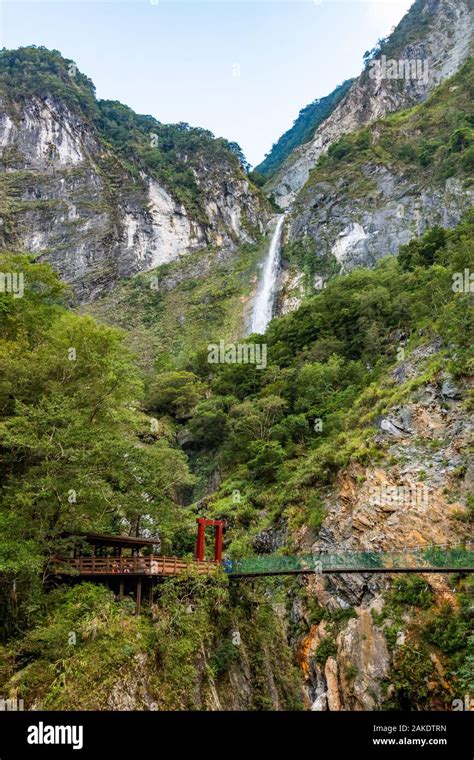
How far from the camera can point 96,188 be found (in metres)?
71.9

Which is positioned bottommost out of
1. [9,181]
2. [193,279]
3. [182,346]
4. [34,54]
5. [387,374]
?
[387,374]

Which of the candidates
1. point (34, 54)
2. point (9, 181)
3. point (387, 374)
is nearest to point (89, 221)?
point (9, 181)

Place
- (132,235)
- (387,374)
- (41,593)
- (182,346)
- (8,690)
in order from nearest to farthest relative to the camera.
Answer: (8,690)
(41,593)
(387,374)
(182,346)
(132,235)

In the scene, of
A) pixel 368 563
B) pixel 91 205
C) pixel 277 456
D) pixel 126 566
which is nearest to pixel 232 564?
pixel 126 566

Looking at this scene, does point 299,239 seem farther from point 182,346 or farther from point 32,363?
point 32,363

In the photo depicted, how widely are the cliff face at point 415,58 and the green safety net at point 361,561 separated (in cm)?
7281

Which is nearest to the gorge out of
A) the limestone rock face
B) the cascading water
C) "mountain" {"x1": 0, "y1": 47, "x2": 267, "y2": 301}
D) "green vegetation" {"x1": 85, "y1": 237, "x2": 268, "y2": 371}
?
the cascading water

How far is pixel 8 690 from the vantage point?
12.4 m

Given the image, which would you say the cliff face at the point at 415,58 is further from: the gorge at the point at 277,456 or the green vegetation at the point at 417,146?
the gorge at the point at 277,456

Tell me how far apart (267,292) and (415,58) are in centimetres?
4529

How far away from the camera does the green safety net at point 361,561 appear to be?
1460 cm

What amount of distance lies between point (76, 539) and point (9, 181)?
2612 inches

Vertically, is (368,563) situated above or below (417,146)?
below

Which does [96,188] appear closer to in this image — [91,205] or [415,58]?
[91,205]
